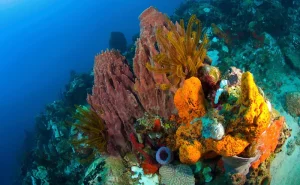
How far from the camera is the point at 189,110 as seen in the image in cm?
307

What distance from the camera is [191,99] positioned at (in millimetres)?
2943

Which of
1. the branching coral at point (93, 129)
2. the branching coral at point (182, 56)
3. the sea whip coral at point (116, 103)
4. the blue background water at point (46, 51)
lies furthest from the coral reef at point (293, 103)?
the blue background water at point (46, 51)

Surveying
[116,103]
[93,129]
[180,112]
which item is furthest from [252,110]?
[93,129]

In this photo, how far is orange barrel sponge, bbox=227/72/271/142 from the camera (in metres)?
2.25

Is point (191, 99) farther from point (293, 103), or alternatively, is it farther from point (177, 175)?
point (293, 103)

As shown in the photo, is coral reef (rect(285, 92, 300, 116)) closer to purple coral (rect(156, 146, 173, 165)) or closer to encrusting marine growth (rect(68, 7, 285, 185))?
encrusting marine growth (rect(68, 7, 285, 185))

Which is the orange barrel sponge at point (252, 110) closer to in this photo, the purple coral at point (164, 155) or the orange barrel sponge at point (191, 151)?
the orange barrel sponge at point (191, 151)

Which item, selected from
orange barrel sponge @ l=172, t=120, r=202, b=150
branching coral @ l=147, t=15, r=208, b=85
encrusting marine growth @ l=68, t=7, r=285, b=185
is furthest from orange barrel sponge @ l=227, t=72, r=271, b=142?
branching coral @ l=147, t=15, r=208, b=85

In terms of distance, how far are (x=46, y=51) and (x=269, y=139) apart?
80.0 meters

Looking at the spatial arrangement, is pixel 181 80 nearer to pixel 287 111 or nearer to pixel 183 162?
pixel 183 162

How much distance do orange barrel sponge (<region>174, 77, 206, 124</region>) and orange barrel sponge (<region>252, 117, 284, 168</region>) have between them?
2.65 ft

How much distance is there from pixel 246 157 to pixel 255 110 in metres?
0.77

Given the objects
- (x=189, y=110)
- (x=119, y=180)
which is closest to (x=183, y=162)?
(x=189, y=110)

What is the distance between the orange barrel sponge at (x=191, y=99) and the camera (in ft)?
9.59
